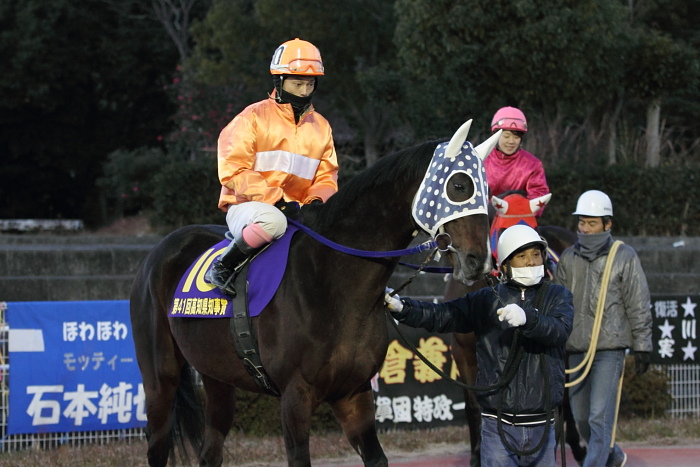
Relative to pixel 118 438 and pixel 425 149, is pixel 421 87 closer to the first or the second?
pixel 118 438

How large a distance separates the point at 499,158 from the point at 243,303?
253 cm

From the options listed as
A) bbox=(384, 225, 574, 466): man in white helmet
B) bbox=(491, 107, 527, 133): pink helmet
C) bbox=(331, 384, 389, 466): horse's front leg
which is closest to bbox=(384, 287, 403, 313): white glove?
bbox=(384, 225, 574, 466): man in white helmet

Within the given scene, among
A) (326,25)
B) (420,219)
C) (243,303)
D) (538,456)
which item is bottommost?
(538,456)

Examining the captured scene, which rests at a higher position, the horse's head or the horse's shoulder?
the horse's head

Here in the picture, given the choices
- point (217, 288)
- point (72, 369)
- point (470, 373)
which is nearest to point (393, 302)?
point (217, 288)

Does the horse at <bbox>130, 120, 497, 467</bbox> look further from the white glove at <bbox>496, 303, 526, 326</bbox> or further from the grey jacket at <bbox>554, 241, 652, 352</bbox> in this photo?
the grey jacket at <bbox>554, 241, 652, 352</bbox>

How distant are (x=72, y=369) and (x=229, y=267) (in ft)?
10.6

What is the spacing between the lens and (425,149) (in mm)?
4199

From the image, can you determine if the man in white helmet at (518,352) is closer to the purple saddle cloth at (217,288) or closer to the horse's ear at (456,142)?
the horse's ear at (456,142)

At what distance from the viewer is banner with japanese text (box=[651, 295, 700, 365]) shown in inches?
334

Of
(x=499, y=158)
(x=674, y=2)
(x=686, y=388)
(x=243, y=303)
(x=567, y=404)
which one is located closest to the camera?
(x=243, y=303)

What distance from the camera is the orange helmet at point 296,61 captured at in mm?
4711

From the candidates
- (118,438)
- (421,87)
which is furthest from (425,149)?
(421,87)

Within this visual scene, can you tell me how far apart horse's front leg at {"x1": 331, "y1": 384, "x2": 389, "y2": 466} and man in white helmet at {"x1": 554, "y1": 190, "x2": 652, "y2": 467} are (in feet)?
5.39
